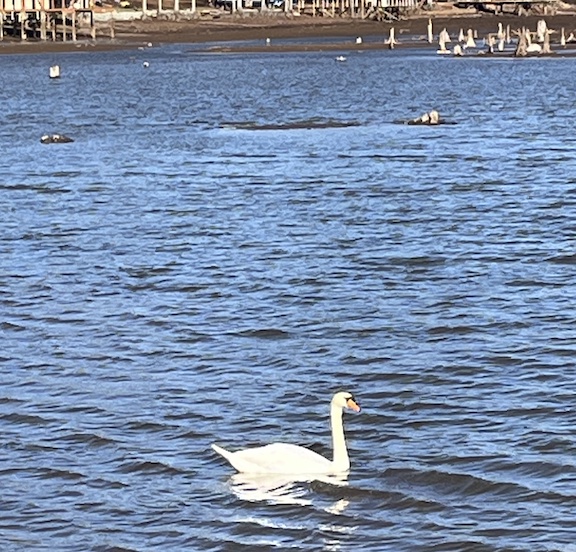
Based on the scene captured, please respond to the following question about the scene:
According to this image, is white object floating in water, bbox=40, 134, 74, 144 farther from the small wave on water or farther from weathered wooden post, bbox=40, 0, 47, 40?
weathered wooden post, bbox=40, 0, 47, 40

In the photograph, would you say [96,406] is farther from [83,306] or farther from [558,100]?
[558,100]

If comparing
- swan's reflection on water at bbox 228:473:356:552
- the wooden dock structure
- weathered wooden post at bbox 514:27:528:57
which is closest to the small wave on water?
swan's reflection on water at bbox 228:473:356:552

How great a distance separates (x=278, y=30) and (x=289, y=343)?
11688cm

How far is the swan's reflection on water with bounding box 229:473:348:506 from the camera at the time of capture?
12.2 m

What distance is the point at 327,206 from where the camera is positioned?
2873 cm

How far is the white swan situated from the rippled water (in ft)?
0.43

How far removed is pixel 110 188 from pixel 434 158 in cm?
782

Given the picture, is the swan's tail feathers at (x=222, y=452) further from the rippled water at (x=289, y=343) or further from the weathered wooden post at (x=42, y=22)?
the weathered wooden post at (x=42, y=22)

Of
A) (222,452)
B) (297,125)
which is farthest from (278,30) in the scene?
(222,452)

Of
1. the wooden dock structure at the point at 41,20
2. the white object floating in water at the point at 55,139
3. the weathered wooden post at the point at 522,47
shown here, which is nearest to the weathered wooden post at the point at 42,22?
the wooden dock structure at the point at 41,20

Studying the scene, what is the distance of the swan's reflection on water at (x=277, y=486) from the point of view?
40.0 feet

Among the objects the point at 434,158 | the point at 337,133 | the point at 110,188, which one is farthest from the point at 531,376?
the point at 337,133

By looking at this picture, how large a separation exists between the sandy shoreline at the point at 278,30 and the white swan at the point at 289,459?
3735 inches

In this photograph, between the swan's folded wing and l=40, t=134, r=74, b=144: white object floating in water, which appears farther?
l=40, t=134, r=74, b=144: white object floating in water
